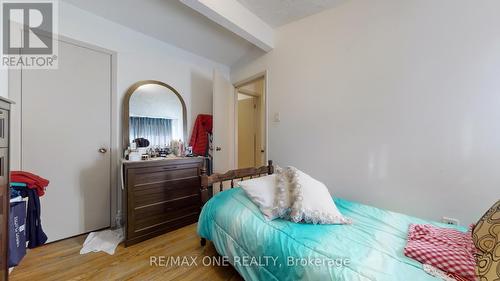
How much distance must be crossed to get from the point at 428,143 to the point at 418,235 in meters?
0.80

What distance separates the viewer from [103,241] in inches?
Answer: 79.1

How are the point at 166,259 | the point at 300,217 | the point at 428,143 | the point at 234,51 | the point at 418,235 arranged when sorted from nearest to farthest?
the point at 418,235, the point at 300,217, the point at 428,143, the point at 166,259, the point at 234,51

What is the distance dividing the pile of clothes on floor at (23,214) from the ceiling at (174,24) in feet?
5.76

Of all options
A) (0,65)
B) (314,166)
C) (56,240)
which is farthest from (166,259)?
(0,65)

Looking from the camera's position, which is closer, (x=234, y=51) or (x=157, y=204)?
(x=157, y=204)

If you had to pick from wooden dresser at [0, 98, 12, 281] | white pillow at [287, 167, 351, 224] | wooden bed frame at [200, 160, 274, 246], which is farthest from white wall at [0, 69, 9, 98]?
white pillow at [287, 167, 351, 224]

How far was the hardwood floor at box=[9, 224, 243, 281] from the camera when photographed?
1.52 meters

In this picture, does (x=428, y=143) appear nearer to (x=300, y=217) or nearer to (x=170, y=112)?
(x=300, y=217)

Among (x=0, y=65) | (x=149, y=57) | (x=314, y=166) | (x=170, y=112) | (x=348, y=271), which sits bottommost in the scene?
(x=348, y=271)

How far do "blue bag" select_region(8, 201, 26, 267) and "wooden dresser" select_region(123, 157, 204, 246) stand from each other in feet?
2.37

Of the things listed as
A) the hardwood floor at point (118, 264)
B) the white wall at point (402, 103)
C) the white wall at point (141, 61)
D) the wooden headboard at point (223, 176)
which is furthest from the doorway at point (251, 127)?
the hardwood floor at point (118, 264)

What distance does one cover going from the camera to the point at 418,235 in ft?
3.64

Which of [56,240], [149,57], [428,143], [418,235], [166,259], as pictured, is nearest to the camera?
[418,235]

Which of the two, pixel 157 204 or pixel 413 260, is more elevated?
pixel 413 260
